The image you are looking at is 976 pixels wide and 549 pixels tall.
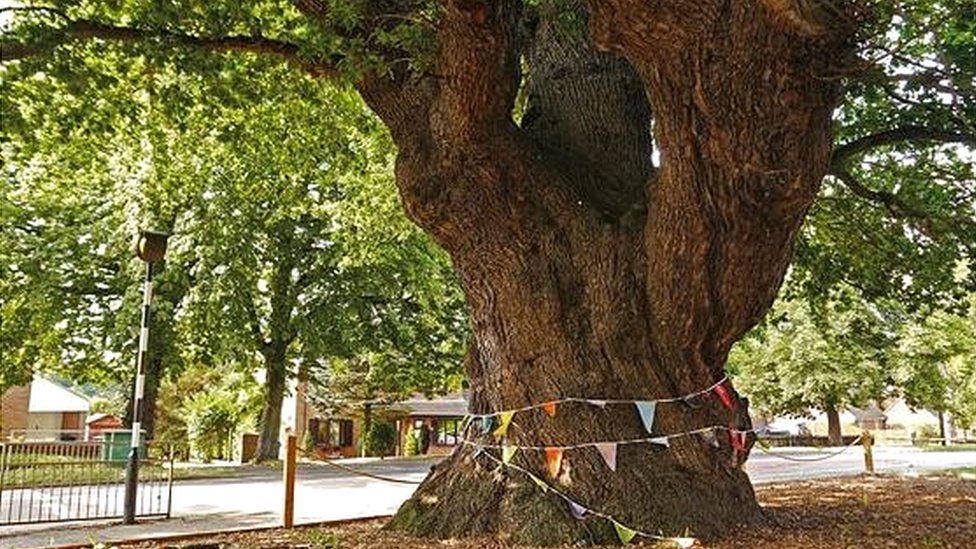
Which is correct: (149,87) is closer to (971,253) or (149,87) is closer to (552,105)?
(552,105)

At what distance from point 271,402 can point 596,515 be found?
20181 millimetres

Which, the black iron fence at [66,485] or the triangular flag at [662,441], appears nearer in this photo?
the triangular flag at [662,441]

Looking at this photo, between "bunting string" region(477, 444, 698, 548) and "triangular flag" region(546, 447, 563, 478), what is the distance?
12 cm

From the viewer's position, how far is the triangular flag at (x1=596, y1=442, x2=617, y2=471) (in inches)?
282

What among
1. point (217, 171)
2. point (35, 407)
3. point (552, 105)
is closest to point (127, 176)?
point (217, 171)

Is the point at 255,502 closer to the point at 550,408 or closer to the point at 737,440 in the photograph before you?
the point at 550,408

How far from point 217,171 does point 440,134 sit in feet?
52.8

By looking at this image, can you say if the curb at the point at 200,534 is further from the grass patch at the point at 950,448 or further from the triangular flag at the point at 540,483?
the grass patch at the point at 950,448

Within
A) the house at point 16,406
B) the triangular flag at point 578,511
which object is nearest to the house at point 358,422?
the house at point 16,406

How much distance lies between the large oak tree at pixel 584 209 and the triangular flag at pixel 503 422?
3.7 inches

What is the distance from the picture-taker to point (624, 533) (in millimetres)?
6688

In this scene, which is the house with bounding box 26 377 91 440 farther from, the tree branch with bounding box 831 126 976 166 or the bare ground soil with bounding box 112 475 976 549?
the tree branch with bounding box 831 126 976 166

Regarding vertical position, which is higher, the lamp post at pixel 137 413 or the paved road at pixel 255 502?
the lamp post at pixel 137 413

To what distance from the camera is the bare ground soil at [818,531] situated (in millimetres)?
6840
